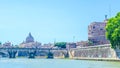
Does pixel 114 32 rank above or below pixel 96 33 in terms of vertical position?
below

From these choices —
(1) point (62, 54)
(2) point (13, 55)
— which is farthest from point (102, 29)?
(2) point (13, 55)

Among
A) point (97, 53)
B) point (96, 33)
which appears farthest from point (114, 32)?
point (96, 33)

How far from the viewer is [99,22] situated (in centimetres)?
13362

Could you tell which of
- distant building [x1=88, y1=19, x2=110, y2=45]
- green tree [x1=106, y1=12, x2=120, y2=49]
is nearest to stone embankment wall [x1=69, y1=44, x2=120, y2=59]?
green tree [x1=106, y1=12, x2=120, y2=49]

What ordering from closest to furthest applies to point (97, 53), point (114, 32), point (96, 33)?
1. point (114, 32)
2. point (97, 53)
3. point (96, 33)

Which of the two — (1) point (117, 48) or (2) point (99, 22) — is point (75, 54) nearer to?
(2) point (99, 22)

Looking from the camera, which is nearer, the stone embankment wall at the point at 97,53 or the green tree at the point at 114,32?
the green tree at the point at 114,32

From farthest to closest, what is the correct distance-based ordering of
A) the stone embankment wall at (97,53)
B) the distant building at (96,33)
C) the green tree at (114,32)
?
the distant building at (96,33) → the stone embankment wall at (97,53) → the green tree at (114,32)

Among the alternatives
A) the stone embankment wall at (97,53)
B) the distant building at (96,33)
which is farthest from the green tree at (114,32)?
the distant building at (96,33)

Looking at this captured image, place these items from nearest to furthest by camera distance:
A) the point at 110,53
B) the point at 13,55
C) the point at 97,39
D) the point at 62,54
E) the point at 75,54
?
the point at 110,53
the point at 75,54
the point at 97,39
the point at 62,54
the point at 13,55

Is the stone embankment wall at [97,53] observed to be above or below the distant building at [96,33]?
below

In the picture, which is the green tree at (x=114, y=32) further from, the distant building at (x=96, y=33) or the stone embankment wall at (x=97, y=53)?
the distant building at (x=96, y=33)

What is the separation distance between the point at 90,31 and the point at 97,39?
14.5ft

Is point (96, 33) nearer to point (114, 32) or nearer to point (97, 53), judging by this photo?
point (97, 53)
